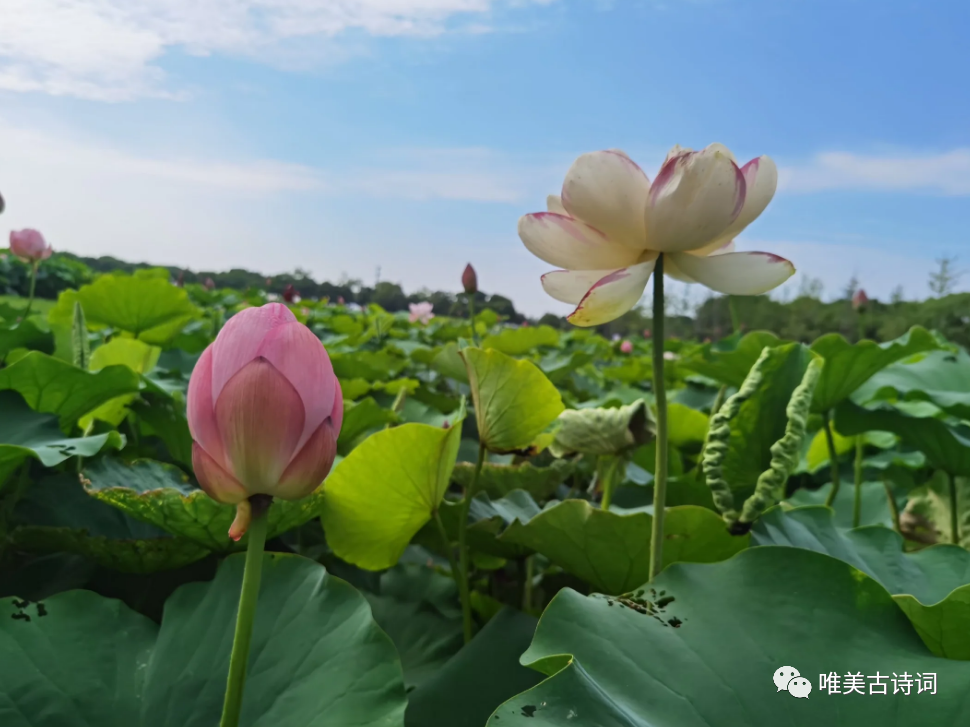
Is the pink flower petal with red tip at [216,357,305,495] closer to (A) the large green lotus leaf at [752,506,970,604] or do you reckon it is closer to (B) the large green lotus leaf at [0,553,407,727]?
(B) the large green lotus leaf at [0,553,407,727]

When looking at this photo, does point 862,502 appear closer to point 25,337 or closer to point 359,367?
point 359,367

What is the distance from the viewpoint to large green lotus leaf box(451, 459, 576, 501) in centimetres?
89

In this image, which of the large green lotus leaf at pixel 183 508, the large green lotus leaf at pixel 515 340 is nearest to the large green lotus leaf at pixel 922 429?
the large green lotus leaf at pixel 183 508

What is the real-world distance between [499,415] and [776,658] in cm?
32

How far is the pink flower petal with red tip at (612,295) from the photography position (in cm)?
53

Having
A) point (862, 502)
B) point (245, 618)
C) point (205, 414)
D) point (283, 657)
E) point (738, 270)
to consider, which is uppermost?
point (738, 270)

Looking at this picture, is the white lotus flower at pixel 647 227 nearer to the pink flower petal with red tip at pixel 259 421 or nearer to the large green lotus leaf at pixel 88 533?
the pink flower petal with red tip at pixel 259 421

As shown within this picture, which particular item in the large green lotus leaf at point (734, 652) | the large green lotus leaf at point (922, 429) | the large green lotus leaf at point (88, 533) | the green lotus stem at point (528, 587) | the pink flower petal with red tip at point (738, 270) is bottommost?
the green lotus stem at point (528, 587)

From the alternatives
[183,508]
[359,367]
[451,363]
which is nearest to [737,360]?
[451,363]

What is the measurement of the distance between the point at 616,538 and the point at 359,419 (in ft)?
1.76

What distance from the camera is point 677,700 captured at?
44cm

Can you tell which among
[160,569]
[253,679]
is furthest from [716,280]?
[160,569]

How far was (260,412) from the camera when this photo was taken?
1.20ft

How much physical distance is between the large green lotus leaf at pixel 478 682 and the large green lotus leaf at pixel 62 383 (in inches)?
21.6
